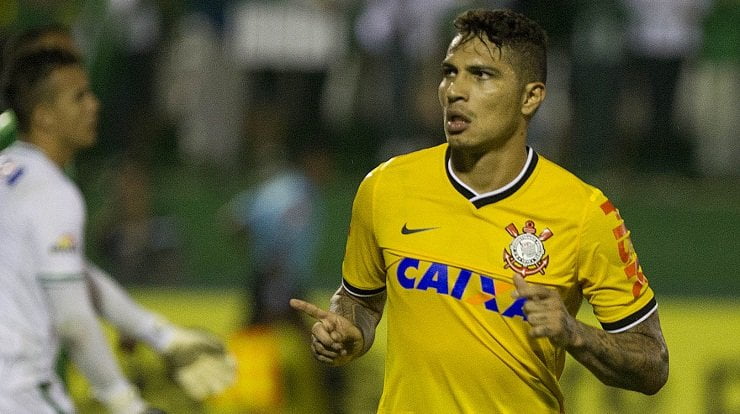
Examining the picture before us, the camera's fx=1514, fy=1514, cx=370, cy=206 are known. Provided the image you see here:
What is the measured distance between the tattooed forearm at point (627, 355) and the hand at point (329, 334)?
67 centimetres

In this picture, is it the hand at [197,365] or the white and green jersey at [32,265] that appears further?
the hand at [197,365]

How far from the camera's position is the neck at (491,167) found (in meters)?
4.66

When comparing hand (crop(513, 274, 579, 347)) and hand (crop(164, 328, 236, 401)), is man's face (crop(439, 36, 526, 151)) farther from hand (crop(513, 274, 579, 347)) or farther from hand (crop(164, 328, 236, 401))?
hand (crop(164, 328, 236, 401))

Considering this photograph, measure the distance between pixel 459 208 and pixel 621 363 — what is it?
699 mm

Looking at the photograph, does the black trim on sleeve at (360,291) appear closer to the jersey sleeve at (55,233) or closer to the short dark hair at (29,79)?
the jersey sleeve at (55,233)

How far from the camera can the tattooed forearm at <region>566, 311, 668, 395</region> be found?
4.23 m

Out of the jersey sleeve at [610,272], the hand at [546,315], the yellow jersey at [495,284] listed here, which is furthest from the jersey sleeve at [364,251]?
the hand at [546,315]

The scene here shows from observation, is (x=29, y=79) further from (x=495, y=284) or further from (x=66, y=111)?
(x=495, y=284)

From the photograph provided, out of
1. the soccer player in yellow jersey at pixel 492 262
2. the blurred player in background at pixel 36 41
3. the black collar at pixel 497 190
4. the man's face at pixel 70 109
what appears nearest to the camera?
the soccer player in yellow jersey at pixel 492 262

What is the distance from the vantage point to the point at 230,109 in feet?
40.8

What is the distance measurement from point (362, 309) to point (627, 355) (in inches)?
35.8

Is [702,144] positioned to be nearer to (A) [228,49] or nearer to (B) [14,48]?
(A) [228,49]

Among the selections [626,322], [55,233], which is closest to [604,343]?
[626,322]

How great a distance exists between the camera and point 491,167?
4.67 metres
